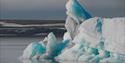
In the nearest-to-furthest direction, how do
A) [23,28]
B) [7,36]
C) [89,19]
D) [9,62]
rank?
[9,62], [89,19], [7,36], [23,28]

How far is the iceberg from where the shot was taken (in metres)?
7.04

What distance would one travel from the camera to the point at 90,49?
23.8ft

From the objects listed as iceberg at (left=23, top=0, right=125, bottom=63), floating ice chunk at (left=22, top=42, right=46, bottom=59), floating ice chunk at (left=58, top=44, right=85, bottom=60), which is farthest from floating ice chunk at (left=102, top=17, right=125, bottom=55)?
floating ice chunk at (left=22, top=42, right=46, bottom=59)

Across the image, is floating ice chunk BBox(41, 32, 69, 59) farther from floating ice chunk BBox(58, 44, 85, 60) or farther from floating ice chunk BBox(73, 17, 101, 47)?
floating ice chunk BBox(73, 17, 101, 47)

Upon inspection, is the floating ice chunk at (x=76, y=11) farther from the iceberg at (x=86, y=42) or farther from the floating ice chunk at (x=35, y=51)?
the floating ice chunk at (x=35, y=51)

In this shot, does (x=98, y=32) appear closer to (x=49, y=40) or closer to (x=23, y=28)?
(x=49, y=40)

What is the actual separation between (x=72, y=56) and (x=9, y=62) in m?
0.95

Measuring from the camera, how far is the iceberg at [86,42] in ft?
23.1

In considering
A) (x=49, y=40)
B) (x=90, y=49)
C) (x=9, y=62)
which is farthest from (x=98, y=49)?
(x=9, y=62)

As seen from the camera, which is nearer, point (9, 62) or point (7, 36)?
point (9, 62)

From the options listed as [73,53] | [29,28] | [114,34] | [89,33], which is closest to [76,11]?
[89,33]

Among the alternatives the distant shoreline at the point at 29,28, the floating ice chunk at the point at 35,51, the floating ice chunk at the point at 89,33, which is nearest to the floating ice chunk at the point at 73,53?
the floating ice chunk at the point at 89,33

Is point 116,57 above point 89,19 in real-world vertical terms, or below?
below

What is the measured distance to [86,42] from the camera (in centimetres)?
731
